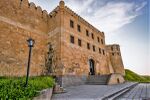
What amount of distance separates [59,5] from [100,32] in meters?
9.81

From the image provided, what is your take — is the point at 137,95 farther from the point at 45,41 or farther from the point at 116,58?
the point at 116,58

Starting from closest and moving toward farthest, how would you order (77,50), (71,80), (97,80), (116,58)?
(71,80), (97,80), (77,50), (116,58)

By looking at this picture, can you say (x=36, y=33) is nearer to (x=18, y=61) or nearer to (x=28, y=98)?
(x=18, y=61)

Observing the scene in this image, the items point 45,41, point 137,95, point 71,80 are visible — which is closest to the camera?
point 137,95

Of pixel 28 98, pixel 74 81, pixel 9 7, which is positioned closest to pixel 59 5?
pixel 9 7

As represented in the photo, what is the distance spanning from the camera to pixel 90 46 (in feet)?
63.5

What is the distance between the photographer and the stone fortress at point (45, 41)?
12344 millimetres

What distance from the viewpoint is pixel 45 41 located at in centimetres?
1622

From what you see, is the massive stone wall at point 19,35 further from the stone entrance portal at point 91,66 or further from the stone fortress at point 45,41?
the stone entrance portal at point 91,66

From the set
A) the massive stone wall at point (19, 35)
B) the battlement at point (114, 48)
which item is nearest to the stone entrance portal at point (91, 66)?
the massive stone wall at point (19, 35)

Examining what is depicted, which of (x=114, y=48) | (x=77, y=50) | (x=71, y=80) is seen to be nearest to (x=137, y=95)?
(x=71, y=80)

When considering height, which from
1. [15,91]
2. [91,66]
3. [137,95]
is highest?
[91,66]

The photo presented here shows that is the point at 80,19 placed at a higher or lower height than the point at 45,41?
higher

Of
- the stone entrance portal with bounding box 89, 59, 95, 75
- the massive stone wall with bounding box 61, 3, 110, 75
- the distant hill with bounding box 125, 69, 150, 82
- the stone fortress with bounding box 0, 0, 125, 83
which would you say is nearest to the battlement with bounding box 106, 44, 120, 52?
the distant hill with bounding box 125, 69, 150, 82
